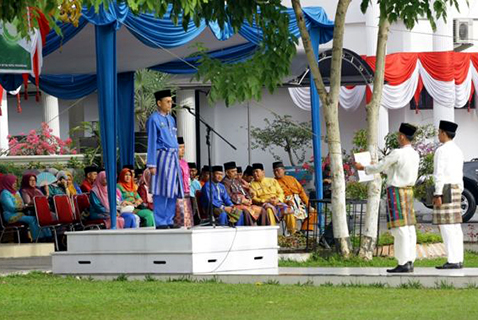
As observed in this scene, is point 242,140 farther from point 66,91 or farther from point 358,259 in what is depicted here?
point 358,259

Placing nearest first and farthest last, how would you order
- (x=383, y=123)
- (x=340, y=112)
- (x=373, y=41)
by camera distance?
(x=373, y=41) < (x=383, y=123) < (x=340, y=112)

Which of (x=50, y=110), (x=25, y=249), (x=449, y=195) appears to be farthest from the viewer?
(x=50, y=110)

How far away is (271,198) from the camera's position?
70.2 ft

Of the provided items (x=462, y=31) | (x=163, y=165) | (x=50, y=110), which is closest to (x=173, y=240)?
(x=163, y=165)

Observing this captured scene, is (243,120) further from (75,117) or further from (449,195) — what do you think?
(449,195)

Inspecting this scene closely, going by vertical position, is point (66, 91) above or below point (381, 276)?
above

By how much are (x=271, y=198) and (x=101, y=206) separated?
3.10m

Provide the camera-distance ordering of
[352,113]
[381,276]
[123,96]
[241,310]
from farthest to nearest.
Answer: [352,113]
[123,96]
[381,276]
[241,310]

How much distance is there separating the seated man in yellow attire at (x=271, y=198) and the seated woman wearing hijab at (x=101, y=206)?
2.40m

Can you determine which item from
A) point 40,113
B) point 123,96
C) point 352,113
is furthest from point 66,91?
point 40,113

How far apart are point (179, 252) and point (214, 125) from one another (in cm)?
2800

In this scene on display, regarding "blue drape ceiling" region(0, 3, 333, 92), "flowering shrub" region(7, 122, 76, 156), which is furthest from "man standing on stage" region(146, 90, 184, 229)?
"flowering shrub" region(7, 122, 76, 156)

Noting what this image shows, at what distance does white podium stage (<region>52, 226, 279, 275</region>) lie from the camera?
14391 mm

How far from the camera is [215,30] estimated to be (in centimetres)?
1842
